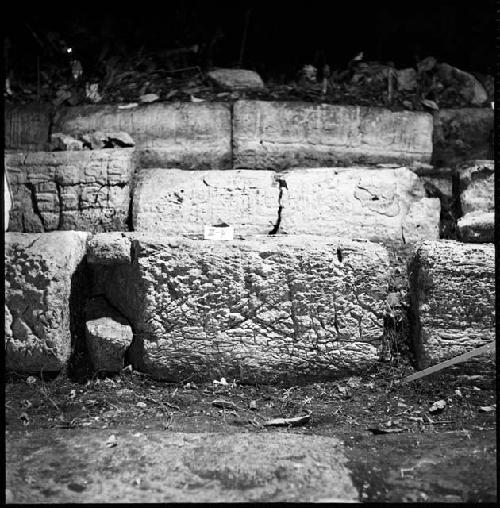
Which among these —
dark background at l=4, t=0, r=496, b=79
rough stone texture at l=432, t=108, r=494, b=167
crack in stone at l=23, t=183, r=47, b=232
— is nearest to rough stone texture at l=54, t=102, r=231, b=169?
dark background at l=4, t=0, r=496, b=79

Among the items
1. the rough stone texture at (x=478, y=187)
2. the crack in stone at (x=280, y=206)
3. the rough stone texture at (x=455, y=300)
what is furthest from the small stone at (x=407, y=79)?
the rough stone texture at (x=455, y=300)

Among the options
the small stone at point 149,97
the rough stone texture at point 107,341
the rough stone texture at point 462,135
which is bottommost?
the rough stone texture at point 107,341

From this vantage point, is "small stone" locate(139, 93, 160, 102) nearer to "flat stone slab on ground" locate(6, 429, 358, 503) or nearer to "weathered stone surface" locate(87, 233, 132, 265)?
"weathered stone surface" locate(87, 233, 132, 265)

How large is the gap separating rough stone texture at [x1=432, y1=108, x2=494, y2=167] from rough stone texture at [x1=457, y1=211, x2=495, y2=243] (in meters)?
0.79

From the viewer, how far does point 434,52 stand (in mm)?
2600

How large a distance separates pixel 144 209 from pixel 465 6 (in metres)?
1.61

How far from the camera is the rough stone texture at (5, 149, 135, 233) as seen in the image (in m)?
2.55

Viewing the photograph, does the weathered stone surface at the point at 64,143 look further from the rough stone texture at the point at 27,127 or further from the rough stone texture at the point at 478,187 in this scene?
the rough stone texture at the point at 478,187

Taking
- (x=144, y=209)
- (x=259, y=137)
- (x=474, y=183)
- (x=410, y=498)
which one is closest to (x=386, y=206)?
(x=474, y=183)

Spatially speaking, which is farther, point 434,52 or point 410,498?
point 434,52

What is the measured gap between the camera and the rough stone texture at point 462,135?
9.52 feet

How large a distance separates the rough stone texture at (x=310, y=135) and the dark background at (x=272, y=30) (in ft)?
0.75

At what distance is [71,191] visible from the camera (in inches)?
101

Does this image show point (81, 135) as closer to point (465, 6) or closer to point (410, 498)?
point (465, 6)
